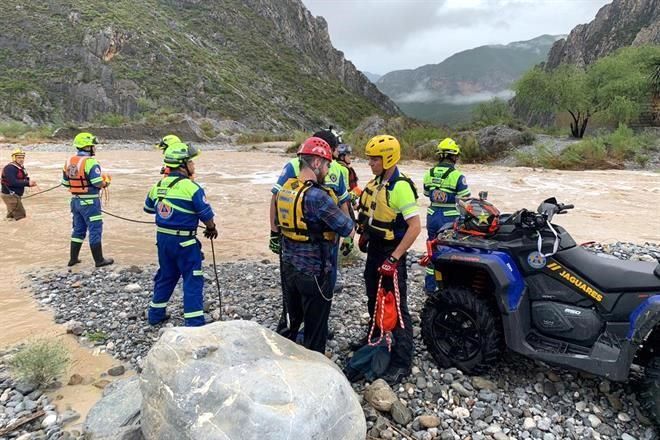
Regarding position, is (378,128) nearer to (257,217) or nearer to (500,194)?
(500,194)

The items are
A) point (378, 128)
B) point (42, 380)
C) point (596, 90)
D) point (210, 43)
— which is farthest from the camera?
point (210, 43)

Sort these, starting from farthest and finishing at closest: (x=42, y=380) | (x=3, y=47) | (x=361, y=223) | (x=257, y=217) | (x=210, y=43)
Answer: (x=210, y=43), (x=3, y=47), (x=257, y=217), (x=361, y=223), (x=42, y=380)

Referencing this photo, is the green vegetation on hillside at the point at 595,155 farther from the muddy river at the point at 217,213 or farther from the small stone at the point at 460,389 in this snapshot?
the small stone at the point at 460,389

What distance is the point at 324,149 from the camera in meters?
3.44

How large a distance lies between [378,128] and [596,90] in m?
16.5

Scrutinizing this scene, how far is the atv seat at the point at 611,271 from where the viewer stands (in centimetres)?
309

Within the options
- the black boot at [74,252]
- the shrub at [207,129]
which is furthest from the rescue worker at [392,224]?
the shrub at [207,129]

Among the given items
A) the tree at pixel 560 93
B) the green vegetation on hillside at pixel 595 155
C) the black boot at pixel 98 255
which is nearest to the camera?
the black boot at pixel 98 255

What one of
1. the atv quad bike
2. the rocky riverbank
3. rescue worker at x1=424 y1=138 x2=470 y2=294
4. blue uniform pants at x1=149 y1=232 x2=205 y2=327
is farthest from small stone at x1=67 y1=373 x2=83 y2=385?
rescue worker at x1=424 y1=138 x2=470 y2=294

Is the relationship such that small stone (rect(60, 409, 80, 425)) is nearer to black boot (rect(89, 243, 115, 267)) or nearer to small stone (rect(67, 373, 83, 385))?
small stone (rect(67, 373, 83, 385))

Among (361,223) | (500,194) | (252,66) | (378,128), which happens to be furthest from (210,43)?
(361,223)

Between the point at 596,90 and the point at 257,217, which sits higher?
the point at 596,90

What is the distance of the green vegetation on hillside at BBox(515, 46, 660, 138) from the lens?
106 ft

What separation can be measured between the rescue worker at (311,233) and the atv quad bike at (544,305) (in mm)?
925
